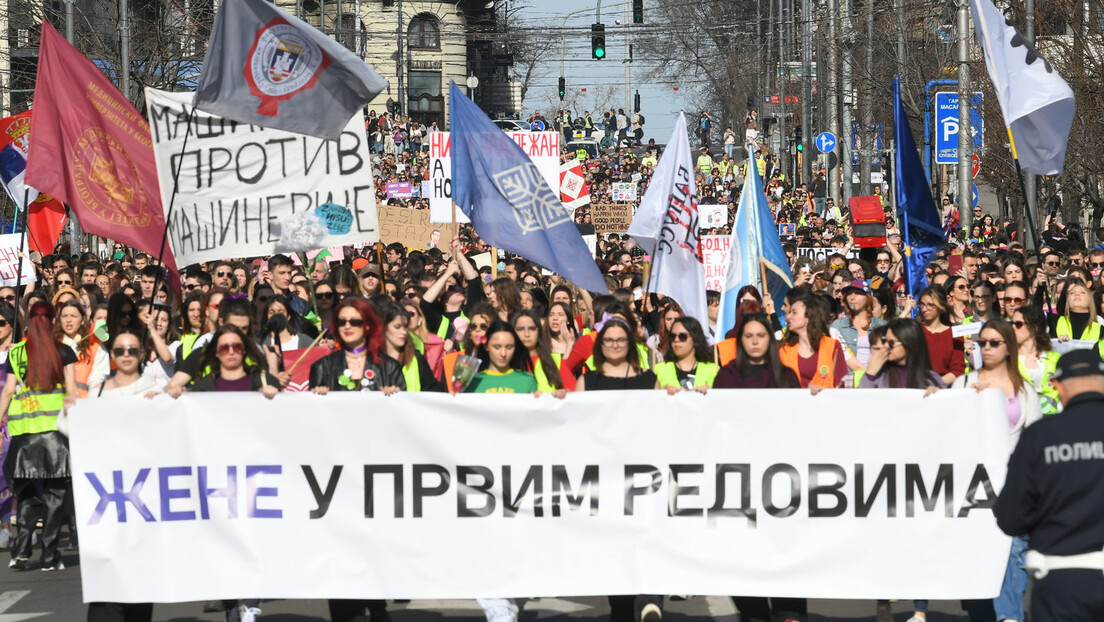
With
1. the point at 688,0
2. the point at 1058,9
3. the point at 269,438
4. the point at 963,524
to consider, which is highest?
Answer: the point at 688,0

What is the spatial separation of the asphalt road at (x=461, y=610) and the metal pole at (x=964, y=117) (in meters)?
18.8

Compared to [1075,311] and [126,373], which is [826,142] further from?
[126,373]

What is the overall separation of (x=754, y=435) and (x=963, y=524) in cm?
102

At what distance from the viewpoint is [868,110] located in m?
43.1

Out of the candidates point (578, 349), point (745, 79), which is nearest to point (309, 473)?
point (578, 349)

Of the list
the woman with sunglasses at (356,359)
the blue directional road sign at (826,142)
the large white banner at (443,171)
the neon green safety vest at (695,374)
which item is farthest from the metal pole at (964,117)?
the woman with sunglasses at (356,359)

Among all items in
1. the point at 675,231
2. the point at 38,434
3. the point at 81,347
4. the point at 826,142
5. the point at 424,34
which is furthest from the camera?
the point at 424,34

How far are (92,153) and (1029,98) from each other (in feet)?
20.5

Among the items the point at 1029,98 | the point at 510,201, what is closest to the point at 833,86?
the point at 1029,98

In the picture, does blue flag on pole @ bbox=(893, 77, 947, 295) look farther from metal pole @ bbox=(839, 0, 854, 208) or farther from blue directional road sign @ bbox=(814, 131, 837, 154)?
blue directional road sign @ bbox=(814, 131, 837, 154)

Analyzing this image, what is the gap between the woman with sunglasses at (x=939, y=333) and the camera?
33.7 ft

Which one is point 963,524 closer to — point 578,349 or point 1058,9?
point 578,349

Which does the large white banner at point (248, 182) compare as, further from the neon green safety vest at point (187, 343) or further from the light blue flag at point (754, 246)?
the light blue flag at point (754, 246)

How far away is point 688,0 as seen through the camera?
74.6 meters
